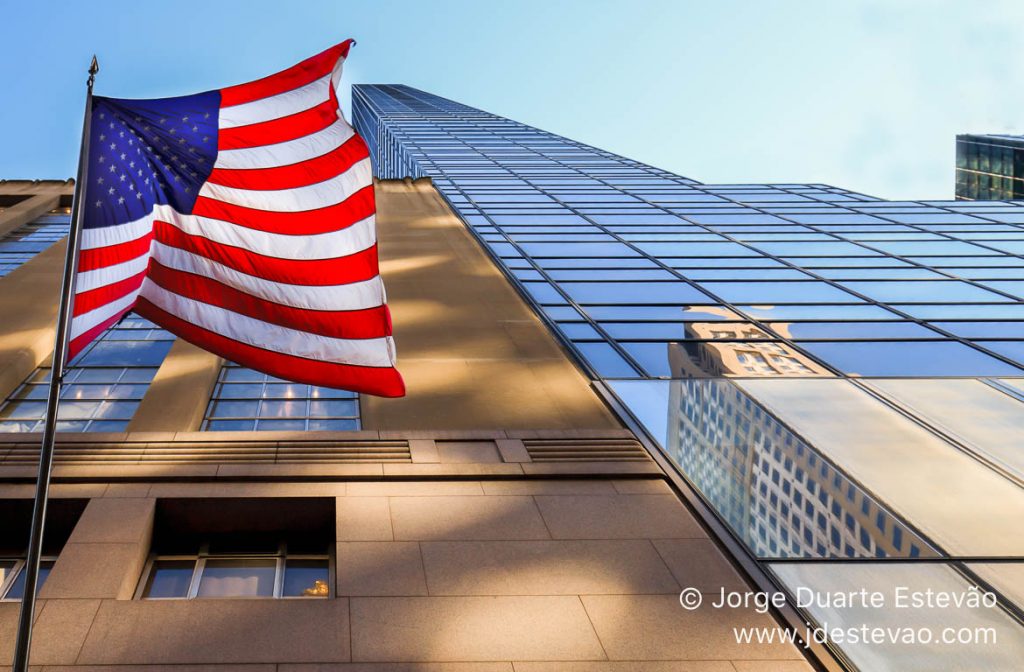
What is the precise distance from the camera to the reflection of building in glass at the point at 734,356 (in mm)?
16453

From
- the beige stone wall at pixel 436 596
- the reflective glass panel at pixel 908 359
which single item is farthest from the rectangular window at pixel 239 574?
the reflective glass panel at pixel 908 359

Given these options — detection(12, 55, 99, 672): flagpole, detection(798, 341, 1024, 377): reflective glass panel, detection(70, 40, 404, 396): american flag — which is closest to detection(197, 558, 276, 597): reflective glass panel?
detection(70, 40, 404, 396): american flag

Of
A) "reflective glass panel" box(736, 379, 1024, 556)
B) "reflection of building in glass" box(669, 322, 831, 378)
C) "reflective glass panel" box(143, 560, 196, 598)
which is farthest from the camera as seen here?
"reflection of building in glass" box(669, 322, 831, 378)

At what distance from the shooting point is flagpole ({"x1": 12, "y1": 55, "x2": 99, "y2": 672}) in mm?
6258

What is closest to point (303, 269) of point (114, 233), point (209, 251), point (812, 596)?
point (209, 251)

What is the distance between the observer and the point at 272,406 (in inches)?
589

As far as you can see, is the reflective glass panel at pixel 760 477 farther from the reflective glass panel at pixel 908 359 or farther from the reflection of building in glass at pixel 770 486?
the reflective glass panel at pixel 908 359

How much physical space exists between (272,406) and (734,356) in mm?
8464

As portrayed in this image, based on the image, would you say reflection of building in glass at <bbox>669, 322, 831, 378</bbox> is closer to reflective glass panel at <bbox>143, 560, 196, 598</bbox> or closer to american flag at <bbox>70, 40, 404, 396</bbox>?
american flag at <bbox>70, 40, 404, 396</bbox>

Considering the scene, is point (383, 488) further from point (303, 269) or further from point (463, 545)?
point (303, 269)

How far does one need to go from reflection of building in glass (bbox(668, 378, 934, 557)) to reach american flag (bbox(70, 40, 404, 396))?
193 inches

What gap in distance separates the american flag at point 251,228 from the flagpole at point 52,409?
645 millimetres

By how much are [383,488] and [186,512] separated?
2291 millimetres

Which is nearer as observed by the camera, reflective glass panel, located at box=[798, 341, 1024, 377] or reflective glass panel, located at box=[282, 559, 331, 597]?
reflective glass panel, located at box=[282, 559, 331, 597]
